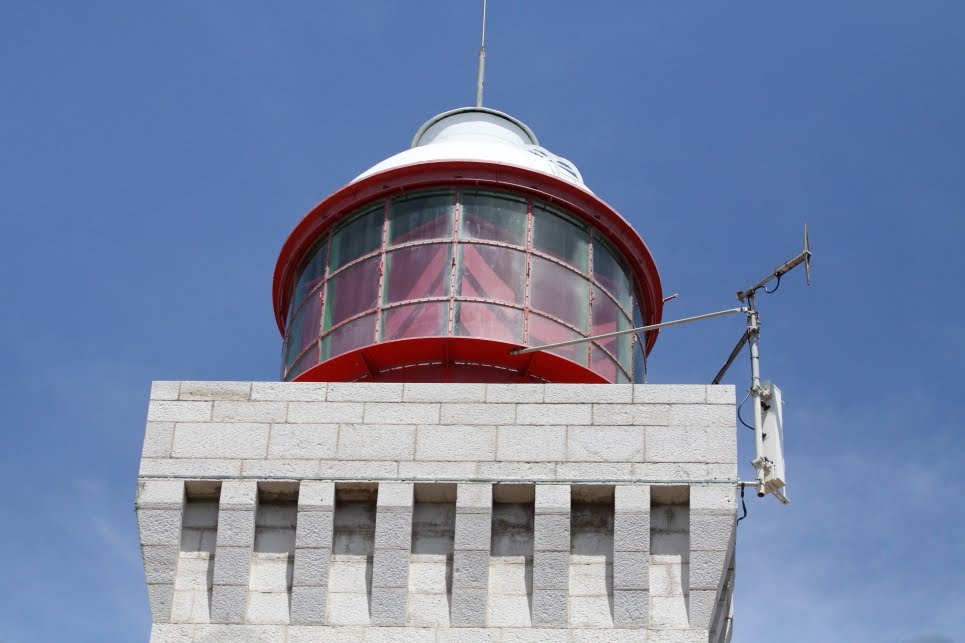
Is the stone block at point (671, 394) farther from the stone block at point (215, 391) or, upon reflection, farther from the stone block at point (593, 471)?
the stone block at point (215, 391)

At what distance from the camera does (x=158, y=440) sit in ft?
52.4

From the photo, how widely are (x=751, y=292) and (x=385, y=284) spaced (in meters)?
3.38

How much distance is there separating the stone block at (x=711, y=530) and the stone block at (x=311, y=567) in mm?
2938

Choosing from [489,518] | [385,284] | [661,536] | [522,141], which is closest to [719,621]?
[661,536]

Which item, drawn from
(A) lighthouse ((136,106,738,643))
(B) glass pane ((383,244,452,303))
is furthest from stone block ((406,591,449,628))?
(B) glass pane ((383,244,452,303))

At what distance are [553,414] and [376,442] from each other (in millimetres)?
1495

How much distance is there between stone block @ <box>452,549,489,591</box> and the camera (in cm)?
1509

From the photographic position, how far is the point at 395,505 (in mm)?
15445

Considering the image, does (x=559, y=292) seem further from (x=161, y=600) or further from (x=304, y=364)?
(x=161, y=600)

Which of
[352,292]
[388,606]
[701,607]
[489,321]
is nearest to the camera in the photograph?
[701,607]

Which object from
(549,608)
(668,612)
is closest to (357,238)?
(549,608)

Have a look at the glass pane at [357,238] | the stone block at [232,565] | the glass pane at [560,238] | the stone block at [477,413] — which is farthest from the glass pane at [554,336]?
the stone block at [232,565]

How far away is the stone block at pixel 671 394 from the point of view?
1589 centimetres

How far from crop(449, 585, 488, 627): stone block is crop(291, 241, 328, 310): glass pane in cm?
449
